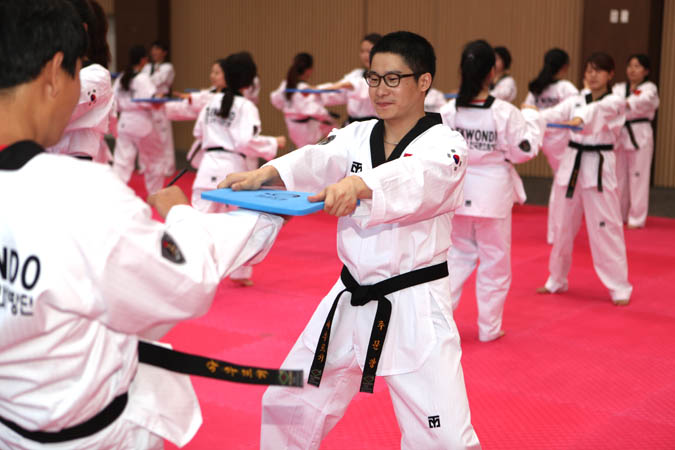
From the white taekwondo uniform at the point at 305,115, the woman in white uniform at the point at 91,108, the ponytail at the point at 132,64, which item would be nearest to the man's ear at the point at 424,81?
the woman in white uniform at the point at 91,108

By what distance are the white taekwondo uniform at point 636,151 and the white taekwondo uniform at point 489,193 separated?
3802 mm

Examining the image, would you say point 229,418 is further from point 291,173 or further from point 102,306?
point 102,306

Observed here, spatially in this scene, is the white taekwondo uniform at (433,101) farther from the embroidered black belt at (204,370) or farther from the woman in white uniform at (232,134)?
the embroidered black belt at (204,370)

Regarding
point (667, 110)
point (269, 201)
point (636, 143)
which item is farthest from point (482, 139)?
point (667, 110)

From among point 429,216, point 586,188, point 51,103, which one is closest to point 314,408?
point 429,216

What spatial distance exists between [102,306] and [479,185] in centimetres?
351

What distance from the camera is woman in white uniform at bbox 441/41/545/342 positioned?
4.54 m

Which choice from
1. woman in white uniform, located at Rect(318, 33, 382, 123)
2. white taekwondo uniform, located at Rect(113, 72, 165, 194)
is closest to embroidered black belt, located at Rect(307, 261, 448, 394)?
woman in white uniform, located at Rect(318, 33, 382, 123)

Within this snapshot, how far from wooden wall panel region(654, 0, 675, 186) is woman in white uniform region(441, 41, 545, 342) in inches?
256

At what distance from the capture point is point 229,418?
3.52m

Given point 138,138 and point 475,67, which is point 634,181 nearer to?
point 475,67

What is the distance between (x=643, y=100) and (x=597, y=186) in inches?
126

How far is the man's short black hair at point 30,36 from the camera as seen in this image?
138 cm

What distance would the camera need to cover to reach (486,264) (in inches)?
187
